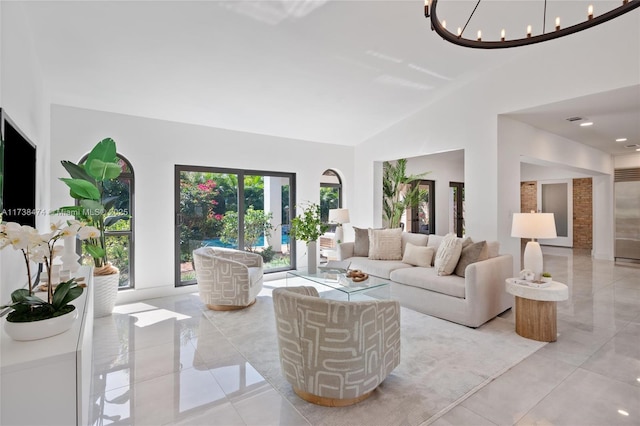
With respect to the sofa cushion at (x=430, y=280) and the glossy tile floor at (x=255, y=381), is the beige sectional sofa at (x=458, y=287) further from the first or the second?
the glossy tile floor at (x=255, y=381)

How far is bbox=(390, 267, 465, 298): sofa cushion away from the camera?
3711 millimetres

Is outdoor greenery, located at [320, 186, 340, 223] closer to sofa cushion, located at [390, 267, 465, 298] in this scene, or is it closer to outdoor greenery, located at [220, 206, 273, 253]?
outdoor greenery, located at [220, 206, 273, 253]

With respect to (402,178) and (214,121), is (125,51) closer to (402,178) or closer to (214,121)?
(214,121)

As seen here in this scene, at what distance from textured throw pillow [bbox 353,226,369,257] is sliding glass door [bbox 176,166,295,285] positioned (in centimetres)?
141

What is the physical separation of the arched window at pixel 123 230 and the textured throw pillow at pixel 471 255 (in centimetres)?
459

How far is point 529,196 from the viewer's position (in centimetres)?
1087

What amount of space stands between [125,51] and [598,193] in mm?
10488

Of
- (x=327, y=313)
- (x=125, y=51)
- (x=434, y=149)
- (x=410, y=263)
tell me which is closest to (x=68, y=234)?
(x=327, y=313)

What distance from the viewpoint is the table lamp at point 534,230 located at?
3270 millimetres

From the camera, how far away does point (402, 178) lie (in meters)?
6.96

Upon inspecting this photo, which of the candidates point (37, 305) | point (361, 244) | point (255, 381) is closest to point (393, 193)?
point (361, 244)

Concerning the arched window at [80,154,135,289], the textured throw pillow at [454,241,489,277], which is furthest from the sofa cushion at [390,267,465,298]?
the arched window at [80,154,135,289]

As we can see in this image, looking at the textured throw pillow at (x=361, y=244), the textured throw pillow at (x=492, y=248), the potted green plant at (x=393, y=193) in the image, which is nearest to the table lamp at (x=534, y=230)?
the textured throw pillow at (x=492, y=248)

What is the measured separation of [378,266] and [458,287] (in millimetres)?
1380
